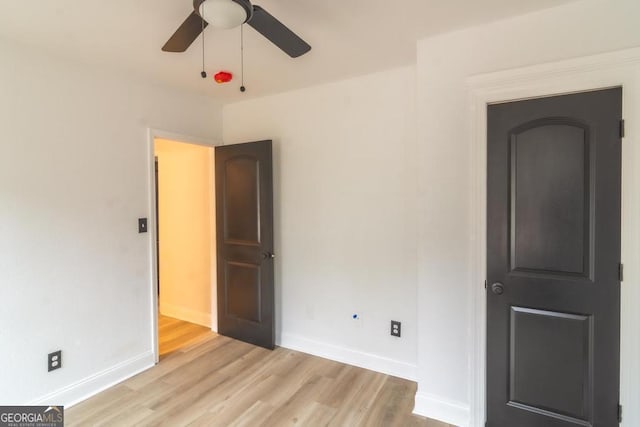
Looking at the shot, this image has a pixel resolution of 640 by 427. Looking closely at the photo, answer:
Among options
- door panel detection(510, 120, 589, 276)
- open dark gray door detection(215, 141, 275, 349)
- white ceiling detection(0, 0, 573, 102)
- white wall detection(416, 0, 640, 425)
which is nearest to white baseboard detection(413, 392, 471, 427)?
white wall detection(416, 0, 640, 425)

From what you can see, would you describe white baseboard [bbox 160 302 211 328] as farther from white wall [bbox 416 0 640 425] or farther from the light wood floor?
white wall [bbox 416 0 640 425]

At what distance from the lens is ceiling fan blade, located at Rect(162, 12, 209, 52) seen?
1452 millimetres

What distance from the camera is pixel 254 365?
285 cm

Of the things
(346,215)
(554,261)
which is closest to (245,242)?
(346,215)

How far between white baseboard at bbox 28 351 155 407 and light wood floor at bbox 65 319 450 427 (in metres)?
0.06

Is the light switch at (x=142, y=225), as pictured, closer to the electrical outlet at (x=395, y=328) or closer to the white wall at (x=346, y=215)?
the white wall at (x=346, y=215)

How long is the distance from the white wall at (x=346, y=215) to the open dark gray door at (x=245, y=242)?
17 centimetres

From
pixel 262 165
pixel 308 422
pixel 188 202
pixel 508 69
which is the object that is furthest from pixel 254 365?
pixel 508 69

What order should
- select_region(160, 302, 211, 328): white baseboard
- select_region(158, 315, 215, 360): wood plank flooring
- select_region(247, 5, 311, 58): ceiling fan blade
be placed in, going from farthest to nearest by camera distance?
select_region(160, 302, 211, 328): white baseboard
select_region(158, 315, 215, 360): wood plank flooring
select_region(247, 5, 311, 58): ceiling fan blade

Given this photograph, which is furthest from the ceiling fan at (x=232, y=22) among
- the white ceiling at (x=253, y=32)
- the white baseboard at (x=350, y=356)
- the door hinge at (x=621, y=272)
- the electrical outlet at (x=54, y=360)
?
the white baseboard at (x=350, y=356)

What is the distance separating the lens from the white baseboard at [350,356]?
104 inches

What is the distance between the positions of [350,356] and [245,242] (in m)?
1.48

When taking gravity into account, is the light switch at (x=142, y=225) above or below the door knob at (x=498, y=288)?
above

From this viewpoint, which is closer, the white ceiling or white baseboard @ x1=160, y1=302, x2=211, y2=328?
the white ceiling
